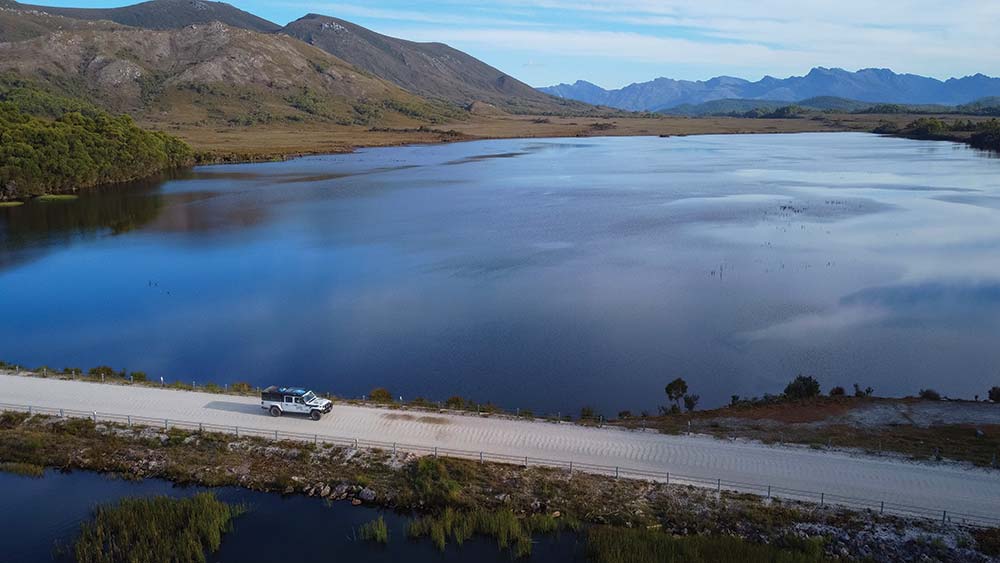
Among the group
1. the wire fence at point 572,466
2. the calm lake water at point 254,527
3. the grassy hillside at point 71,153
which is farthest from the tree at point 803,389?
the grassy hillside at point 71,153

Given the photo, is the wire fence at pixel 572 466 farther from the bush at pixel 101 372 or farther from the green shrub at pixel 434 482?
the bush at pixel 101 372

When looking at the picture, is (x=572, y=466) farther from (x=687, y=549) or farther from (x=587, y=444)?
(x=687, y=549)

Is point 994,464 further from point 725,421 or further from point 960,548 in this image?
point 725,421

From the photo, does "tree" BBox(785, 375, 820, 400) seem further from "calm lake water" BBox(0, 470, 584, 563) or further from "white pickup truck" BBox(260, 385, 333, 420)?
"white pickup truck" BBox(260, 385, 333, 420)

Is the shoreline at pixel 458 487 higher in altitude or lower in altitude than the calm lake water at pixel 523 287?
lower

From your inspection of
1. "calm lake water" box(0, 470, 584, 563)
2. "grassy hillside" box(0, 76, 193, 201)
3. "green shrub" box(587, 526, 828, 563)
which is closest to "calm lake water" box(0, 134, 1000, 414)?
"grassy hillside" box(0, 76, 193, 201)

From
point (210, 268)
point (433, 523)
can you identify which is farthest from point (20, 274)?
point (433, 523)
